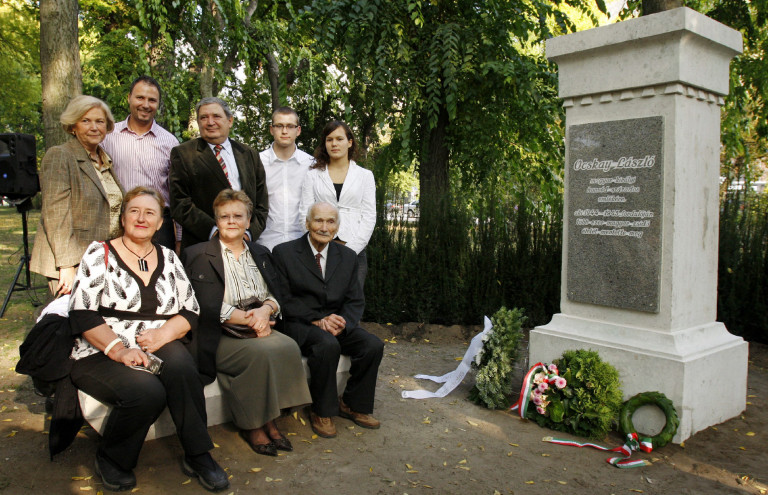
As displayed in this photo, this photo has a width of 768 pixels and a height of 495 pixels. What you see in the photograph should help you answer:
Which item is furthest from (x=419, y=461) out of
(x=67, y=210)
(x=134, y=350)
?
(x=67, y=210)

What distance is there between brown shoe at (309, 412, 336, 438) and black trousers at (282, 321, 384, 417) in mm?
50

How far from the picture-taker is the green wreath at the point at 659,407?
150 inches

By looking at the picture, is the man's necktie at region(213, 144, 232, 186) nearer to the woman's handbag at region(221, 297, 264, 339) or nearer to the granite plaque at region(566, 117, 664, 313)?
the woman's handbag at region(221, 297, 264, 339)

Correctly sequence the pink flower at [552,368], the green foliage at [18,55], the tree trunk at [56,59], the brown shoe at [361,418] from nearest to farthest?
the brown shoe at [361,418]
the pink flower at [552,368]
the tree trunk at [56,59]
the green foliage at [18,55]

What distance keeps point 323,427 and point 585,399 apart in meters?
1.80

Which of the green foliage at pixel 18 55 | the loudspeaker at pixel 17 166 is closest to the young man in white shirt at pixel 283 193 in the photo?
the loudspeaker at pixel 17 166

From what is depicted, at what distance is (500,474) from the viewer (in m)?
3.44

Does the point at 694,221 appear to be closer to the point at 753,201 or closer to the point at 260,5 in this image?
the point at 753,201

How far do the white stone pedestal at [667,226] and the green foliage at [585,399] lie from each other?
0.16m

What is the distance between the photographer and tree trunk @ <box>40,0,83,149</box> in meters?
5.80

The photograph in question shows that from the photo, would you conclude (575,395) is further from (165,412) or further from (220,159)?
(220,159)

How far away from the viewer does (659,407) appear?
12.9 ft

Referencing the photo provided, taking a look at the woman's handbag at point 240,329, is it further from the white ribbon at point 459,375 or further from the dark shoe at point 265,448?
the white ribbon at point 459,375

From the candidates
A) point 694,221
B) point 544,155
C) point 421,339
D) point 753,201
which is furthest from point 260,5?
point 694,221
